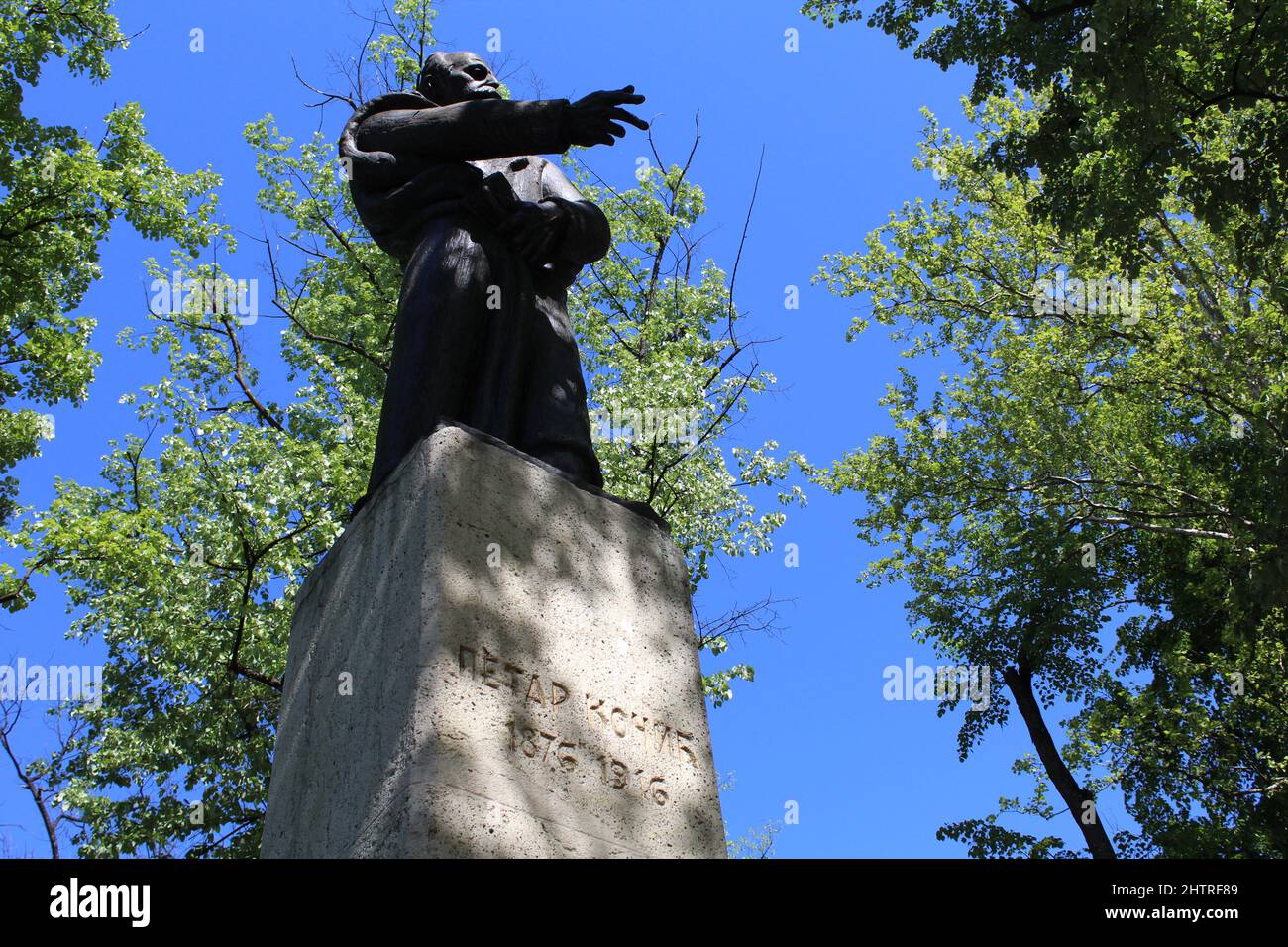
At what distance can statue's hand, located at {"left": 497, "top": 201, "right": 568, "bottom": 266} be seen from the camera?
522 cm

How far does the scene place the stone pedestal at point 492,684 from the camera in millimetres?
3477

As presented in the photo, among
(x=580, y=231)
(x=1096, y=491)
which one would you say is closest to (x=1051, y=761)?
(x=1096, y=491)

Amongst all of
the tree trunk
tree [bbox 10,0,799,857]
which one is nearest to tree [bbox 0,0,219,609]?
tree [bbox 10,0,799,857]

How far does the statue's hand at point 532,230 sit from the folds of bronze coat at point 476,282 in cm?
3

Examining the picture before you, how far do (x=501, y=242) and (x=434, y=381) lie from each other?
2.64 feet

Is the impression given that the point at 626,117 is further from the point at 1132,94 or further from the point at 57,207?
the point at 57,207

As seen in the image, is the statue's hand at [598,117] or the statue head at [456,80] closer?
the statue's hand at [598,117]

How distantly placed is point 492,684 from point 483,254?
2070 mm

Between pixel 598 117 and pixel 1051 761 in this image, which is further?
pixel 1051 761

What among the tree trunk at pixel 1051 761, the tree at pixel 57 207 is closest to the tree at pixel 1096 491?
the tree trunk at pixel 1051 761

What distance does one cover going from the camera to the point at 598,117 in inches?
194

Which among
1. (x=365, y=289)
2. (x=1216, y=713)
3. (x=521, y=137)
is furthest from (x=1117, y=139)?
(x=1216, y=713)

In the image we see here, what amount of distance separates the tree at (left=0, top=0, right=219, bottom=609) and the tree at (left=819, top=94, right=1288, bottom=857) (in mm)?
12088

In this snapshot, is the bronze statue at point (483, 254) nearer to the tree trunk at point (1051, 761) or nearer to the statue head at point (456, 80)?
the statue head at point (456, 80)
